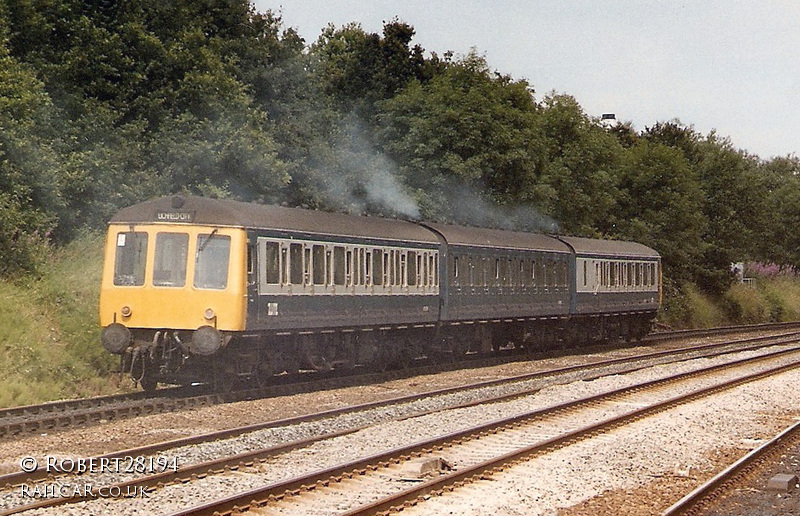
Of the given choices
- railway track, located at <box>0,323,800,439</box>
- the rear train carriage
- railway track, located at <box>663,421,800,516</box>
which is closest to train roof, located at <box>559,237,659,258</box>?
the rear train carriage

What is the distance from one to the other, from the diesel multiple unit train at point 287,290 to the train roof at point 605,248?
491cm

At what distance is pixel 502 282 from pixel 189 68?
9.11m

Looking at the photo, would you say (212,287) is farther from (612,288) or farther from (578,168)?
(578,168)

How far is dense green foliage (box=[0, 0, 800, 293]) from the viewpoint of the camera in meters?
25.2

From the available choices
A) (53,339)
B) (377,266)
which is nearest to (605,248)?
(377,266)

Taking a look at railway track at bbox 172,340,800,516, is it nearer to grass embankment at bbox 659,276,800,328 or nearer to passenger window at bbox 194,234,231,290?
passenger window at bbox 194,234,231,290

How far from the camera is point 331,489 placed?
10.7m

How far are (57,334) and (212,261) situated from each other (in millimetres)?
3759

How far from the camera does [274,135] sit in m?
30.9

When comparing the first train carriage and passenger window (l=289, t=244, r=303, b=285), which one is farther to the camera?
passenger window (l=289, t=244, r=303, b=285)

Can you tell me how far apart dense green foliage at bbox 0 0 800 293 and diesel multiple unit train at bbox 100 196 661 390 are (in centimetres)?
448

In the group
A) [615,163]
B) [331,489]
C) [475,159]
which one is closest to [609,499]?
[331,489]

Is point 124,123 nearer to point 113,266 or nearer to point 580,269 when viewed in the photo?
point 113,266

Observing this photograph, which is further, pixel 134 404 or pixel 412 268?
pixel 412 268
